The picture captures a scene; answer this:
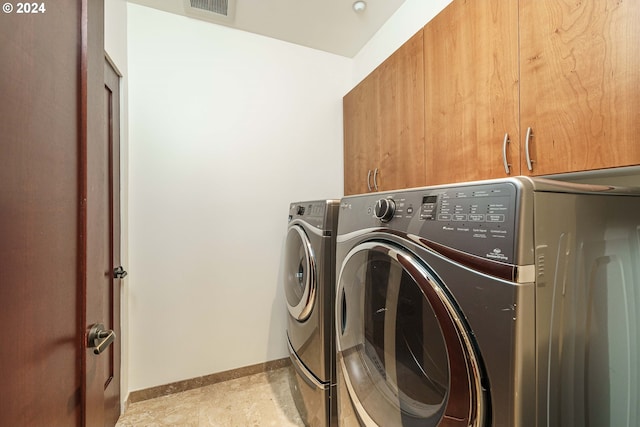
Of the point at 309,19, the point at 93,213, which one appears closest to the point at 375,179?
the point at 309,19

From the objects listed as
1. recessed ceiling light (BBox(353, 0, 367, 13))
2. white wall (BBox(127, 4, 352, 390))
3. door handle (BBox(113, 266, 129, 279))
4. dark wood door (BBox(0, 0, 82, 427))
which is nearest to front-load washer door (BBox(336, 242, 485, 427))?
dark wood door (BBox(0, 0, 82, 427))

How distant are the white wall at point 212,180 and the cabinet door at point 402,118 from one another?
706 mm

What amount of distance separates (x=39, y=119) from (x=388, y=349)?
1.06 m

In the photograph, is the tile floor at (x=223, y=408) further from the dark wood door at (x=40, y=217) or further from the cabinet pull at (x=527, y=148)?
the cabinet pull at (x=527, y=148)

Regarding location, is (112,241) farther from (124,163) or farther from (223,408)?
(223,408)

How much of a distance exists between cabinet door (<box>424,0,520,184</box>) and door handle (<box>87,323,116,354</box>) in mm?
1358

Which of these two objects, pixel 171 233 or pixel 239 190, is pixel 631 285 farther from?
pixel 171 233

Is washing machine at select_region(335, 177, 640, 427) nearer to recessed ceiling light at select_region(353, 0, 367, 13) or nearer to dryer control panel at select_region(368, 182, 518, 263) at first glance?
dryer control panel at select_region(368, 182, 518, 263)

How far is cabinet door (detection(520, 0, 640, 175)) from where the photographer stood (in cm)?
72

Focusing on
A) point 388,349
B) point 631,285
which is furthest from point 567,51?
point 388,349

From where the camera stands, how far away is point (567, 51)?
0.83 meters

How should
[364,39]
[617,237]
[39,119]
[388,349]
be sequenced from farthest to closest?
[364,39], [388,349], [617,237], [39,119]

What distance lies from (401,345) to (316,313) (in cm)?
55

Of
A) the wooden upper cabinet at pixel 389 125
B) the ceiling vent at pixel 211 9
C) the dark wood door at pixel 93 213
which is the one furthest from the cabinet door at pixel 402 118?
the dark wood door at pixel 93 213
